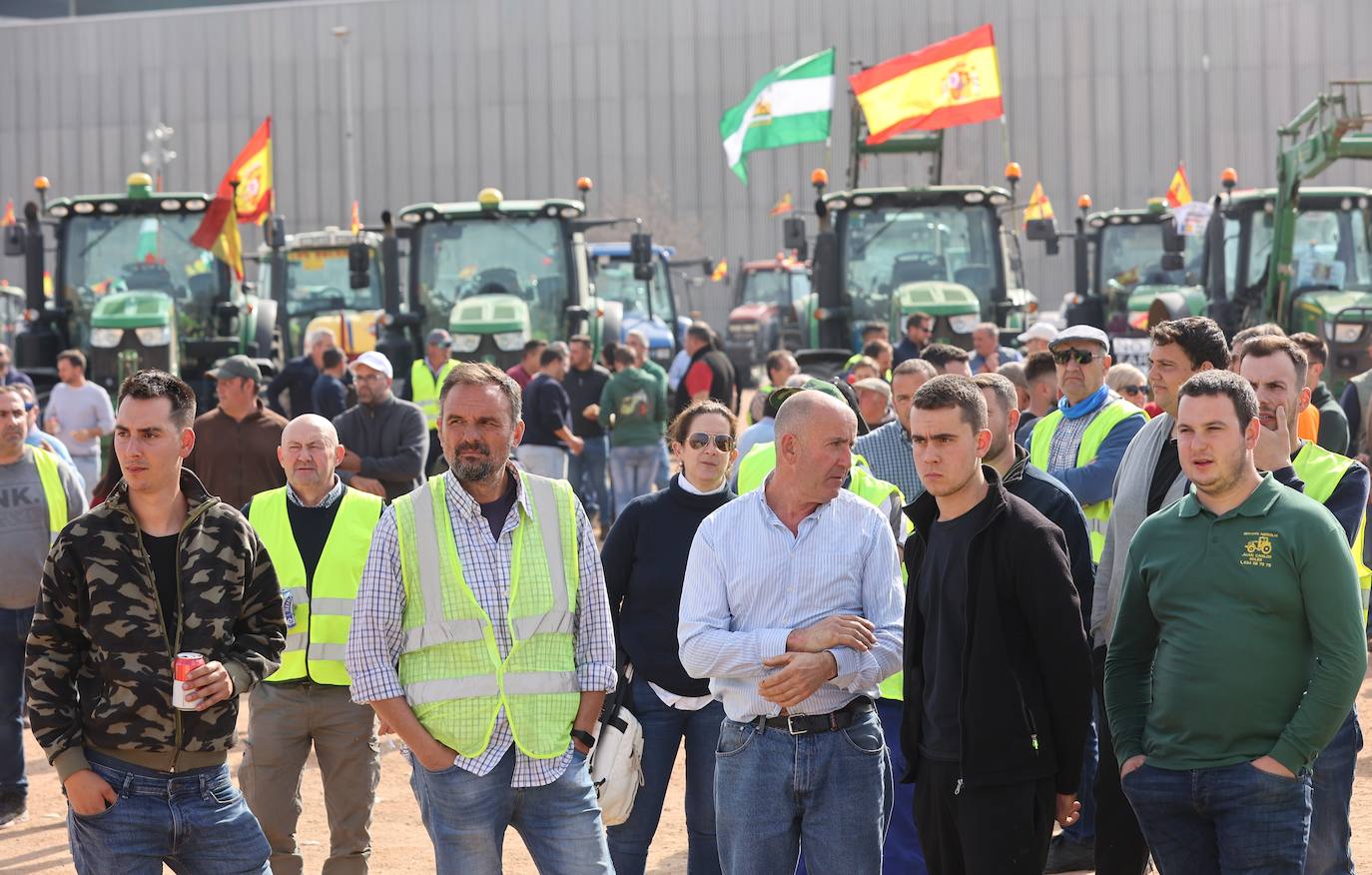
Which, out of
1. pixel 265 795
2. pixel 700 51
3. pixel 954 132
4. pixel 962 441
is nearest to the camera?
pixel 962 441

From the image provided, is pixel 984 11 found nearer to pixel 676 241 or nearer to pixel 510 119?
pixel 676 241

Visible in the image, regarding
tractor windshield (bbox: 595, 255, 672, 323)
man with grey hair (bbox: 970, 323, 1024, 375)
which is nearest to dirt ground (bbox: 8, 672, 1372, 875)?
man with grey hair (bbox: 970, 323, 1024, 375)

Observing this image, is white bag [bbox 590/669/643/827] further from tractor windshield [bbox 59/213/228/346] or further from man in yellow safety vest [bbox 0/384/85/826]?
tractor windshield [bbox 59/213/228/346]

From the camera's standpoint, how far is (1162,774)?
4438 mm

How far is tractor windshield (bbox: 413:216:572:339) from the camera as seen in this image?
17.9 m

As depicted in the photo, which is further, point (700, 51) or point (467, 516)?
point (700, 51)

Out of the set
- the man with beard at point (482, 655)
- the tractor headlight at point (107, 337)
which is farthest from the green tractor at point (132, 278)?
the man with beard at point (482, 655)

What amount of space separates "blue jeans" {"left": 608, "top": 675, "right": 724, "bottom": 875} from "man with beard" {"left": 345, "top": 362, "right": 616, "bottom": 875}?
41.6 inches

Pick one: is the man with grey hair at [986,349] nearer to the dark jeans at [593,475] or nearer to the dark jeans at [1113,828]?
the dark jeans at [593,475]

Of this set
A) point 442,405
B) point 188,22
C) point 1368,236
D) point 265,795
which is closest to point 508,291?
point 1368,236

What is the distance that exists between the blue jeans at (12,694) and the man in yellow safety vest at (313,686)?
2.25 m

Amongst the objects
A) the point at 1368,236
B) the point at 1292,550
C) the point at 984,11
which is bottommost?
the point at 1292,550

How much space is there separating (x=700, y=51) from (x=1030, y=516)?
5200cm

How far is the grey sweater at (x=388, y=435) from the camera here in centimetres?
947
